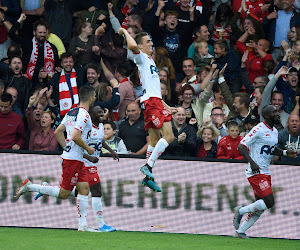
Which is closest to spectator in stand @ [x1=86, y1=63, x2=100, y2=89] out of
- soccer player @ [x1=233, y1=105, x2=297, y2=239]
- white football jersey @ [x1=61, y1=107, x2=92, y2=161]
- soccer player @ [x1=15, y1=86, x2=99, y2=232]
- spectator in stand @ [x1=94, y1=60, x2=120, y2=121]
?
spectator in stand @ [x1=94, y1=60, x2=120, y2=121]

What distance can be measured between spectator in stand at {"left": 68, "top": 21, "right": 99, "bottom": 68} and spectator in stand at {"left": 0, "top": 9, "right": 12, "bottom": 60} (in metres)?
1.55

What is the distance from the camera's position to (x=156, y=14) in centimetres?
1788

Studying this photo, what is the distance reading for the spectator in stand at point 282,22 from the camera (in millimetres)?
17219

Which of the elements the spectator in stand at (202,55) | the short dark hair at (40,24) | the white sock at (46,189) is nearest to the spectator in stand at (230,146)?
the white sock at (46,189)

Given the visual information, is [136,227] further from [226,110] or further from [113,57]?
[113,57]

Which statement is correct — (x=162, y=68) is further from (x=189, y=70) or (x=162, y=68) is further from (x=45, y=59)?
(x=45, y=59)

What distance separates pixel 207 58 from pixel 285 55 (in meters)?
→ 1.74

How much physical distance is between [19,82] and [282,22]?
18.7ft

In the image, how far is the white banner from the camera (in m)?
13.7

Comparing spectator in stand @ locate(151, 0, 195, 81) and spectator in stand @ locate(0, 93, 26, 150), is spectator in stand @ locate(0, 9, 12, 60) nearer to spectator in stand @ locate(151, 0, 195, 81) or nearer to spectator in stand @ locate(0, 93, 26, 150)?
spectator in stand @ locate(0, 93, 26, 150)

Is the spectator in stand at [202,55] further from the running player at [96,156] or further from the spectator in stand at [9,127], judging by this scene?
the running player at [96,156]

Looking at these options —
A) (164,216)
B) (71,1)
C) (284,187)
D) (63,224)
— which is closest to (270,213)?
(284,187)

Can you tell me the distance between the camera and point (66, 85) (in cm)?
1630

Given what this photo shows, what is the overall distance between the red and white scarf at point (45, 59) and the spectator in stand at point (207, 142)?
4191mm
